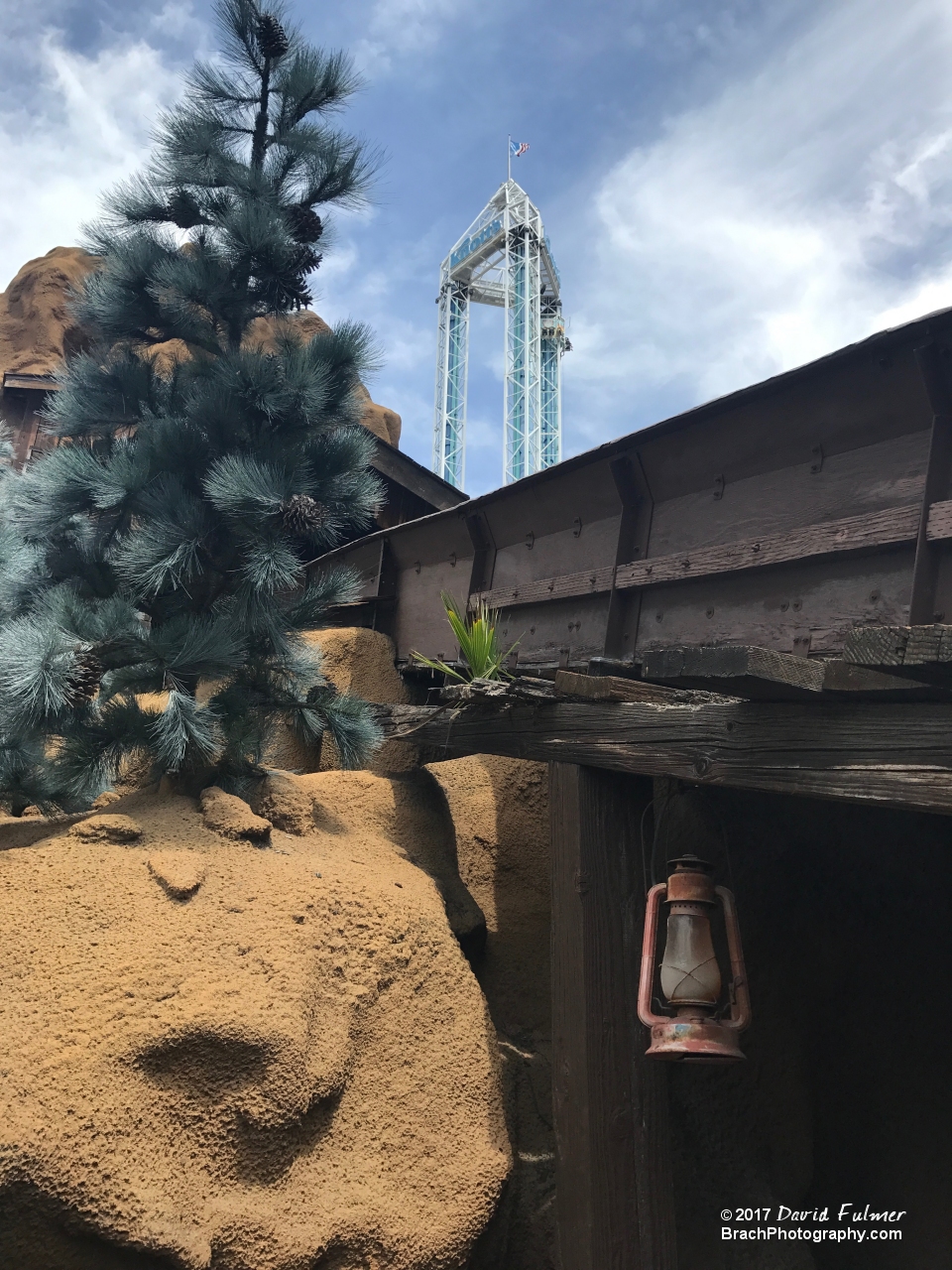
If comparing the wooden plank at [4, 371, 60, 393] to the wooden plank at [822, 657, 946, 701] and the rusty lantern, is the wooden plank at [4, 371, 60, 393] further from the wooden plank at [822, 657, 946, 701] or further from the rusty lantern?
the wooden plank at [822, 657, 946, 701]

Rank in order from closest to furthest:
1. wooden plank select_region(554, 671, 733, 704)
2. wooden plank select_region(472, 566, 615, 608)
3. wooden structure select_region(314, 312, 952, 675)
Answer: wooden plank select_region(554, 671, 733, 704) → wooden structure select_region(314, 312, 952, 675) → wooden plank select_region(472, 566, 615, 608)

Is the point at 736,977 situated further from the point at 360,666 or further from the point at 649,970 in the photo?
the point at 360,666

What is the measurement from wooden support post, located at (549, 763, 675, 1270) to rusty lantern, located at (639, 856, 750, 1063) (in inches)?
25.3

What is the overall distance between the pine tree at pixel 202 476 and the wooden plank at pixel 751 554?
1375 millimetres

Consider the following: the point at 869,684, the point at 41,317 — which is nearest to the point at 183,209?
the point at 869,684

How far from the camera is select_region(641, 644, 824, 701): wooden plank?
2.06 m

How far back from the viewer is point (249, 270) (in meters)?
4.48

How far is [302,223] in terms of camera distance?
4.58 meters

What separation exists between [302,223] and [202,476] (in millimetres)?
1468

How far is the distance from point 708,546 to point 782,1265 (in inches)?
120

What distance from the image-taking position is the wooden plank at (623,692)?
2.98 m

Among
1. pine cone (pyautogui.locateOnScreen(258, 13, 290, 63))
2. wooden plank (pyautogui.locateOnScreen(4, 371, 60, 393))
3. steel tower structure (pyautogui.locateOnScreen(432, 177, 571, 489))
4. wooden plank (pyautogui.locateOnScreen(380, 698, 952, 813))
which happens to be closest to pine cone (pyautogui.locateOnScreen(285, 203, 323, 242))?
pine cone (pyautogui.locateOnScreen(258, 13, 290, 63))

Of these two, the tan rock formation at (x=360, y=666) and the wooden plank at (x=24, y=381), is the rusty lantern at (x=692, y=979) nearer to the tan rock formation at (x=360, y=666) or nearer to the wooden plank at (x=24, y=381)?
the tan rock formation at (x=360, y=666)

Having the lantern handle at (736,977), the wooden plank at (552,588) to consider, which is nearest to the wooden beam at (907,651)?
the lantern handle at (736,977)
